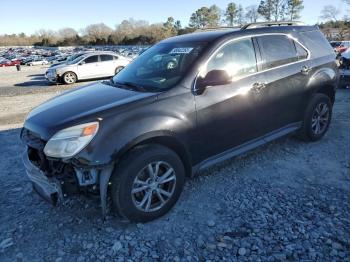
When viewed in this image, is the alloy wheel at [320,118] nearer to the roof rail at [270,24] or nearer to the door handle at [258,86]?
the roof rail at [270,24]

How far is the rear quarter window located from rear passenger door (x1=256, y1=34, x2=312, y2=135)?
159 millimetres

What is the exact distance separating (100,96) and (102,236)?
4.83ft

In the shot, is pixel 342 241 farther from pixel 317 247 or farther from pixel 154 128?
pixel 154 128

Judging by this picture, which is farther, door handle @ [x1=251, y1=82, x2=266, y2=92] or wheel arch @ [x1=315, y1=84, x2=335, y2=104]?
wheel arch @ [x1=315, y1=84, x2=335, y2=104]

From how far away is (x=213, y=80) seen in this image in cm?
352

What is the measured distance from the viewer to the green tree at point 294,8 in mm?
82750

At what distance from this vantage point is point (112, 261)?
2.86 meters

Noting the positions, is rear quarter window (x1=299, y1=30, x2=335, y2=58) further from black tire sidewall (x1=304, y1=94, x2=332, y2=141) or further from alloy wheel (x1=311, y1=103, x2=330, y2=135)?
alloy wheel (x1=311, y1=103, x2=330, y2=135)

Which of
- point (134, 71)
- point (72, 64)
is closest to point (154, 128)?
point (134, 71)

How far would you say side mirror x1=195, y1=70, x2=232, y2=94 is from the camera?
3.52 meters

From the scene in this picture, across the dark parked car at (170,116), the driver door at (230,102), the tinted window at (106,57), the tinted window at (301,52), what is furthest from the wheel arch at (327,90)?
the tinted window at (106,57)

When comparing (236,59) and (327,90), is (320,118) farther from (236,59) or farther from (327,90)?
(236,59)

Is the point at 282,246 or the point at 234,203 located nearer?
the point at 282,246

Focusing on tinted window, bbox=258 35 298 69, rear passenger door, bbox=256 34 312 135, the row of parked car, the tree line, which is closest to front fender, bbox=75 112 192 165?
rear passenger door, bbox=256 34 312 135
